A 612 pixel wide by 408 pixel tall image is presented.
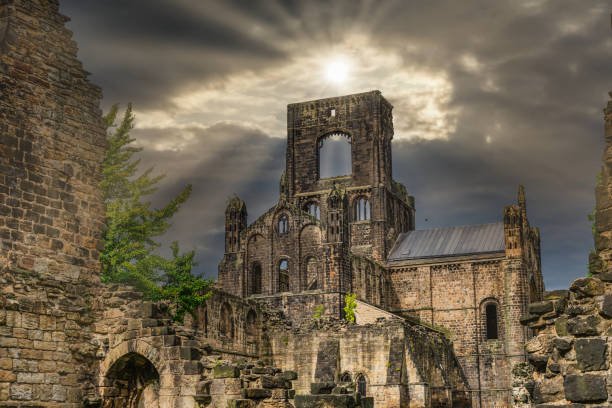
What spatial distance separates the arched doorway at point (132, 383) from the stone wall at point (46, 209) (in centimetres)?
47

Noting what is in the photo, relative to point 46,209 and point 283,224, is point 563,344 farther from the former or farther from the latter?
point 283,224

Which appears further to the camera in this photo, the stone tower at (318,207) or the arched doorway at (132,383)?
the stone tower at (318,207)

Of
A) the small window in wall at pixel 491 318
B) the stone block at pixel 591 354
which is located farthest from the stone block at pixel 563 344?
the small window in wall at pixel 491 318

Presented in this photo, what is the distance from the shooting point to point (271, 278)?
50.6 metres

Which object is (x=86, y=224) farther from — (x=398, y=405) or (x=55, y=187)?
(x=398, y=405)

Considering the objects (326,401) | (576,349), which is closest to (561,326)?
(576,349)

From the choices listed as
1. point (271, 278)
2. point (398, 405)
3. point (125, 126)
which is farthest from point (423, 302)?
point (125, 126)

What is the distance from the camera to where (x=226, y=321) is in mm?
40938

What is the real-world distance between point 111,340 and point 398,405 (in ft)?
83.2

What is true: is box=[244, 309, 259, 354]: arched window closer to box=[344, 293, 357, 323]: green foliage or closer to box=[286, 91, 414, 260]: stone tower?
box=[344, 293, 357, 323]: green foliage

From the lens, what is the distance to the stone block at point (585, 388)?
839cm

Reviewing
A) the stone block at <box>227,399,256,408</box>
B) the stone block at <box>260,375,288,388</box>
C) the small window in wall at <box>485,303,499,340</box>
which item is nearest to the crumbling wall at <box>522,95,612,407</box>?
the stone block at <box>227,399,256,408</box>

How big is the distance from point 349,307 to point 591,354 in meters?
37.8

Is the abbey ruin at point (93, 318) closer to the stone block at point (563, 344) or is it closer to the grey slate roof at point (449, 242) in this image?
the stone block at point (563, 344)
